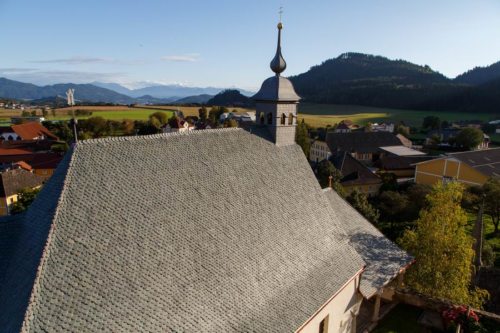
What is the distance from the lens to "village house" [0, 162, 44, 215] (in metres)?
42.4

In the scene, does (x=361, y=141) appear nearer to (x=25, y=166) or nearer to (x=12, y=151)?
(x=25, y=166)

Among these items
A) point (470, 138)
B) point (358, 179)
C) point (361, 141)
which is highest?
point (470, 138)

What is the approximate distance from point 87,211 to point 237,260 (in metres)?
5.71

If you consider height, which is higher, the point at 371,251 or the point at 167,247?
the point at 167,247

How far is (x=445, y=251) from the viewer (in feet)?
61.2

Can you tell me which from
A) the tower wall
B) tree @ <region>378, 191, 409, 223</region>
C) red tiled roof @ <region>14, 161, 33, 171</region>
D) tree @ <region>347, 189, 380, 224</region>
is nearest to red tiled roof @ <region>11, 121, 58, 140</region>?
red tiled roof @ <region>14, 161, 33, 171</region>

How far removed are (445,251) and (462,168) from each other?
39.5 meters

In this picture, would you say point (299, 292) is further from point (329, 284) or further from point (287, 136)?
point (287, 136)

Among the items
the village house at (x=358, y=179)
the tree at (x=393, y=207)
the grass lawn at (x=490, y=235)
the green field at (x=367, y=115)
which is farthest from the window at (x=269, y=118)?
the green field at (x=367, y=115)

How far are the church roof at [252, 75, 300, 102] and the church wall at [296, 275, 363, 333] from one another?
10809 millimetres

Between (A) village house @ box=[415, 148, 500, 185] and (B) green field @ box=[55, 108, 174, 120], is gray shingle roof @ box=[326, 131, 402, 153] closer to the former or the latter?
(A) village house @ box=[415, 148, 500, 185]

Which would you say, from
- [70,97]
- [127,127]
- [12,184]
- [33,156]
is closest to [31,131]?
[127,127]

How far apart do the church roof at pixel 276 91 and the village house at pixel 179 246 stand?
3.37 meters

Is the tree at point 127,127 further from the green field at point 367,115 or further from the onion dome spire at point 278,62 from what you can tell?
the onion dome spire at point 278,62
